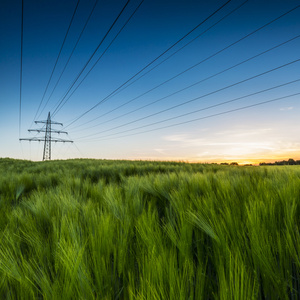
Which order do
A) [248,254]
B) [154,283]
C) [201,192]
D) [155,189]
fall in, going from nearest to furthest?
[154,283], [248,254], [201,192], [155,189]

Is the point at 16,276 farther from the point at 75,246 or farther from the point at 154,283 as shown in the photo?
the point at 154,283

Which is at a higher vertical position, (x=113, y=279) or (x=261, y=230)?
(x=261, y=230)

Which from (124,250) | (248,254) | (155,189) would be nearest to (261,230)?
(248,254)

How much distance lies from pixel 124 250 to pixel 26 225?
0.45m

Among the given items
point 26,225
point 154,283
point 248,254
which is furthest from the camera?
point 26,225

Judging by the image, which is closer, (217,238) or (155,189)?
(217,238)

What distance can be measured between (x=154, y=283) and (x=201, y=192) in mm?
1001

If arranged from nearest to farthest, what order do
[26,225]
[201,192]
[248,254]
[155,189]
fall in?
[248,254] < [26,225] < [201,192] < [155,189]

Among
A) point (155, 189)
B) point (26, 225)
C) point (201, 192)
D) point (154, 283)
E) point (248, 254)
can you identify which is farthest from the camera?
point (155, 189)

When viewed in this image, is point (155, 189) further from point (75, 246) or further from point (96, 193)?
point (75, 246)

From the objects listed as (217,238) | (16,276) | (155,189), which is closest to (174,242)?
(217,238)

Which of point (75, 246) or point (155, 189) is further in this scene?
point (155, 189)

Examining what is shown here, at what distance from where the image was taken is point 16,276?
1.54ft

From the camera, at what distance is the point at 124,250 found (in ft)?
1.82
